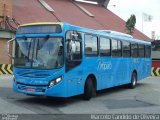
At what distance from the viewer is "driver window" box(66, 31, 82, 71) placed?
42.1 ft

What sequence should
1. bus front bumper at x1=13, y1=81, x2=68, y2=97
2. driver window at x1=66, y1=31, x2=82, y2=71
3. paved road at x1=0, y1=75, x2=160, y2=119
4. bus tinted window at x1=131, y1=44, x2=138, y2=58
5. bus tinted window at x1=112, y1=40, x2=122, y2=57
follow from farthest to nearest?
bus tinted window at x1=131, y1=44, x2=138, y2=58, bus tinted window at x1=112, y1=40, x2=122, y2=57, driver window at x1=66, y1=31, x2=82, y2=71, bus front bumper at x1=13, y1=81, x2=68, y2=97, paved road at x1=0, y1=75, x2=160, y2=119

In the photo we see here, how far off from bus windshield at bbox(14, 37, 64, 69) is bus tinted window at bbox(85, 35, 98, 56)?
1.87 metres

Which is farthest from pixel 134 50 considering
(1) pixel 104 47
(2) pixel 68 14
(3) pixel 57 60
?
(2) pixel 68 14

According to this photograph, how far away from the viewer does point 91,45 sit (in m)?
14.7

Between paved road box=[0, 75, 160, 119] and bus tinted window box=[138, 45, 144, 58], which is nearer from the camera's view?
paved road box=[0, 75, 160, 119]

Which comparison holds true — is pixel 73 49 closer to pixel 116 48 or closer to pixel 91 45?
pixel 91 45

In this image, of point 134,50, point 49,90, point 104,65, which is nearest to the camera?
point 49,90

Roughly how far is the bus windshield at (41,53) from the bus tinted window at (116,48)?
4.85 metres

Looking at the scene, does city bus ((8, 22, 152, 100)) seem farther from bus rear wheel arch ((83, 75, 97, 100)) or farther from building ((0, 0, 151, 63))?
building ((0, 0, 151, 63))

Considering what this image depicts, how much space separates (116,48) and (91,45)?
3.02 m

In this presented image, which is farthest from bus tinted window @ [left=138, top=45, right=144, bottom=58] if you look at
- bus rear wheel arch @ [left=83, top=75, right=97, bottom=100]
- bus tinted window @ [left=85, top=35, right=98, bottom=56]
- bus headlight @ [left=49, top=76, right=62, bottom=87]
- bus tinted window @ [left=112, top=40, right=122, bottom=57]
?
bus headlight @ [left=49, top=76, right=62, bottom=87]

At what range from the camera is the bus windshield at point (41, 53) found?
41.3ft

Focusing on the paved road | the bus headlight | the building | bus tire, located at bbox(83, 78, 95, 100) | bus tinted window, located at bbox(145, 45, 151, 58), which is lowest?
the paved road

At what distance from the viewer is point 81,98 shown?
49.5 ft
